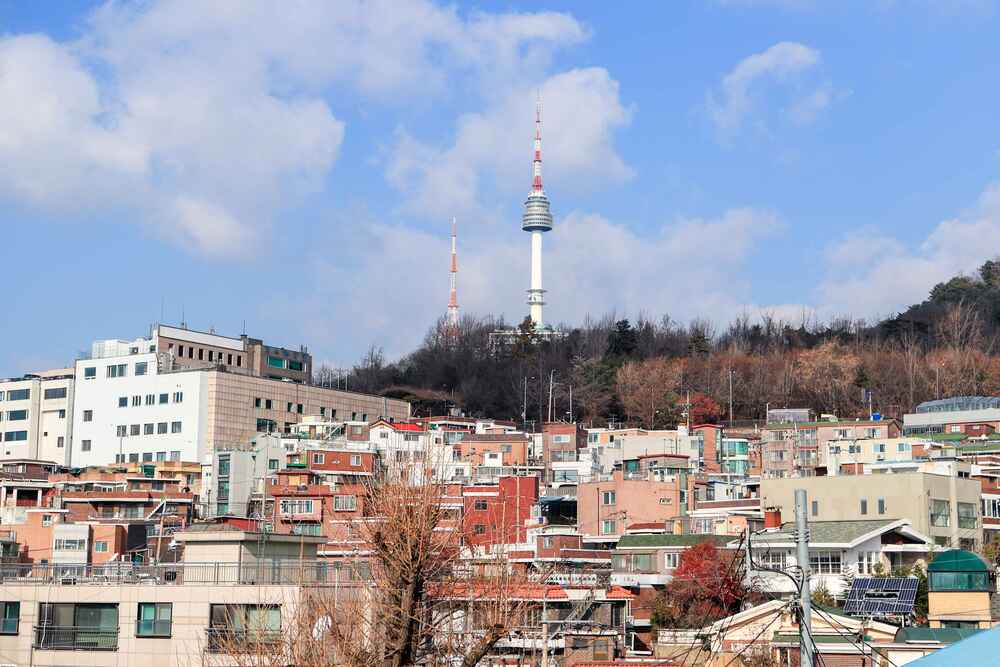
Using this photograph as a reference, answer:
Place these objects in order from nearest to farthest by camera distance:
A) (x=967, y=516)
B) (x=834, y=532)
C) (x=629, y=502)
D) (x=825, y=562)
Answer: (x=825, y=562), (x=834, y=532), (x=967, y=516), (x=629, y=502)

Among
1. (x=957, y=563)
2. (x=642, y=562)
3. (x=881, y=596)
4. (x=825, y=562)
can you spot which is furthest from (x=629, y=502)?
(x=957, y=563)

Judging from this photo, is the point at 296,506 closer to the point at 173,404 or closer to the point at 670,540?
the point at 670,540

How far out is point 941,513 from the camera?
42.5m

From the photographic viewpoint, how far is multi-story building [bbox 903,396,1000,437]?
214 ft

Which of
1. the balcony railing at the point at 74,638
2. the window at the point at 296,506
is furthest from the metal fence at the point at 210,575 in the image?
the window at the point at 296,506

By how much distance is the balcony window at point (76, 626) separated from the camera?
21.2 m

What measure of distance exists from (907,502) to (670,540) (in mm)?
7594

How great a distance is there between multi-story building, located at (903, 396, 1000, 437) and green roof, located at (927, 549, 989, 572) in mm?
32623

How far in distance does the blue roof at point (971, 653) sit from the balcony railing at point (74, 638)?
505 inches

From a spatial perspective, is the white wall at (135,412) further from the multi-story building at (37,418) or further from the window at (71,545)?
the window at (71,545)

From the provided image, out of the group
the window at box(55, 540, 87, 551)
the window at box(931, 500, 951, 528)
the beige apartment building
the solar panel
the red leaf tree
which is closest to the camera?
the solar panel

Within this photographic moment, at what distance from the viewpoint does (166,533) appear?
151ft

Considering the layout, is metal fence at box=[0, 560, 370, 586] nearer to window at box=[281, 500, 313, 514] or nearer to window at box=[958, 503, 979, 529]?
window at box=[281, 500, 313, 514]

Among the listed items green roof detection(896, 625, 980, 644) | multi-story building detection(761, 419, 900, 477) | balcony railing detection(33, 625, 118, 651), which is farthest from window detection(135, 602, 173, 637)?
multi-story building detection(761, 419, 900, 477)
